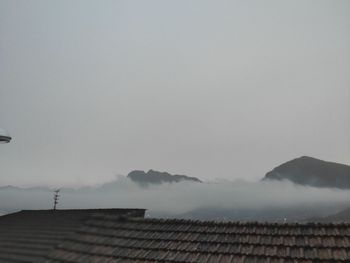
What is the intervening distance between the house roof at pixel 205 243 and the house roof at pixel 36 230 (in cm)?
186

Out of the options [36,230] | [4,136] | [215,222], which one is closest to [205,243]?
[215,222]

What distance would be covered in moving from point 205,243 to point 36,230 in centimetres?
1132

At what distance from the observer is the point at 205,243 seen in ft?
25.7

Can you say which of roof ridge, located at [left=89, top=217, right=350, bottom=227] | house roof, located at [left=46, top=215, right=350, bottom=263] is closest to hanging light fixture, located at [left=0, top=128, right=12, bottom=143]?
Result: house roof, located at [left=46, top=215, right=350, bottom=263]

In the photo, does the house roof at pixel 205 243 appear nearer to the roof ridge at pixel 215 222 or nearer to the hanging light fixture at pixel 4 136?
the roof ridge at pixel 215 222

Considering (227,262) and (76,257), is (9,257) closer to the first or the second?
(76,257)

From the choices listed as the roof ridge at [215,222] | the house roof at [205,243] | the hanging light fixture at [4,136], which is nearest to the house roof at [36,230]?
the roof ridge at [215,222]

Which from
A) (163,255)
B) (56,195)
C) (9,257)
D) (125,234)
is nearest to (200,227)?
(163,255)

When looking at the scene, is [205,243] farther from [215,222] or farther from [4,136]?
[4,136]

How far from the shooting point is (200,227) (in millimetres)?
8797

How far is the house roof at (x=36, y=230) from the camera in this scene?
42.3ft

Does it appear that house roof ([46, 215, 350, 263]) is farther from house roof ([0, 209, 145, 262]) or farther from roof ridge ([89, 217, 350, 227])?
house roof ([0, 209, 145, 262])

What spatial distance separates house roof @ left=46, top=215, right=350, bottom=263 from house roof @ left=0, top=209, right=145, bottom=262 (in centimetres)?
186

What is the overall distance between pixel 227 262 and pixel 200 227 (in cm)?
200
